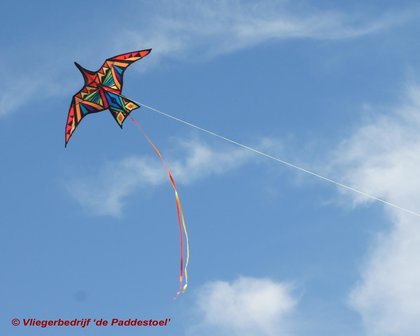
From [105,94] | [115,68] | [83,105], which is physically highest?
[115,68]

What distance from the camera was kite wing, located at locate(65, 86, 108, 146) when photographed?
1986cm

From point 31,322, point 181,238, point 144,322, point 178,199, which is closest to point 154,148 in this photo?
point 178,199

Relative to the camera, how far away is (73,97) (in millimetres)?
19719

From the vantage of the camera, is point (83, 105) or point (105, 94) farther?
point (105, 94)

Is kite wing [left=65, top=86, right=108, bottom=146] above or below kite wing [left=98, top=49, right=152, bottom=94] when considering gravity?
below

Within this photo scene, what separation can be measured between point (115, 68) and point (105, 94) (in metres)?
0.96

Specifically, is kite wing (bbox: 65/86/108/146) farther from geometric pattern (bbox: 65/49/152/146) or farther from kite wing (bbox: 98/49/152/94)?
kite wing (bbox: 98/49/152/94)

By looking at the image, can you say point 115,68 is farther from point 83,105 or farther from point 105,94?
point 83,105

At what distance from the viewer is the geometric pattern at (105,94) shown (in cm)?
1977

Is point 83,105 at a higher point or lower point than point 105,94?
lower

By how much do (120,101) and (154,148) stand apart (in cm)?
310

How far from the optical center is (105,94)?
66.1 ft

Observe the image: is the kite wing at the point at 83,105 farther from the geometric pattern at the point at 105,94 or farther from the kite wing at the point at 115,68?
the kite wing at the point at 115,68

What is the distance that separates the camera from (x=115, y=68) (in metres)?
19.9
